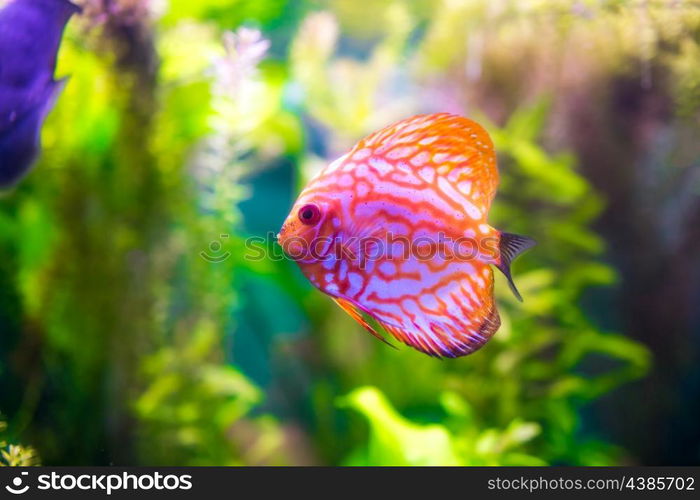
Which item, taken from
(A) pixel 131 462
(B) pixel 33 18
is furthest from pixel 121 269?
(B) pixel 33 18

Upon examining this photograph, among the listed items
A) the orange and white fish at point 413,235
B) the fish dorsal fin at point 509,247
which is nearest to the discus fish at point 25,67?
the orange and white fish at point 413,235

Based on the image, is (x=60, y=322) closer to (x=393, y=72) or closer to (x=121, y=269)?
(x=121, y=269)

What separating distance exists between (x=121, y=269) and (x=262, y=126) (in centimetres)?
105

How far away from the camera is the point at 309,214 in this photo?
2.48 feet

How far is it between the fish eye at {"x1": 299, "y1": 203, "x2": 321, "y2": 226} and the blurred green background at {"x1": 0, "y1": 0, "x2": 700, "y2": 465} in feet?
1.78

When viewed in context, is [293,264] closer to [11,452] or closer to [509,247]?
[11,452]

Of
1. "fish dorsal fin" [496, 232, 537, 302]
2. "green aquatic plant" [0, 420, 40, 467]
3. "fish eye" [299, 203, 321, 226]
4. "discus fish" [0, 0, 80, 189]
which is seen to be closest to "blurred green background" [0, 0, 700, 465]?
"green aquatic plant" [0, 420, 40, 467]

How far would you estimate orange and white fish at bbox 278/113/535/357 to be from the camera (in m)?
0.72

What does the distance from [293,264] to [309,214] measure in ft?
6.76

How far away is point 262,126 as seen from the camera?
8.90 ft

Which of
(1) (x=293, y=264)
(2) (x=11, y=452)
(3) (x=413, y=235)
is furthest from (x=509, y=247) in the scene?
(1) (x=293, y=264)

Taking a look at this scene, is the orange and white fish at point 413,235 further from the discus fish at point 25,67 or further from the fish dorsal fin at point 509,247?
the discus fish at point 25,67

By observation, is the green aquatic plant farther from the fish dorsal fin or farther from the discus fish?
the fish dorsal fin

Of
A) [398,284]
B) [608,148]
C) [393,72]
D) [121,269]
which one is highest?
[393,72]
